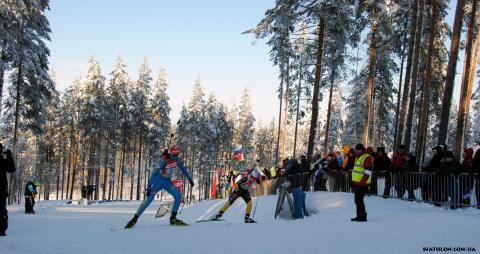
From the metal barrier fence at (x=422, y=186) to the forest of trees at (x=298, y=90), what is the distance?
7.69 feet

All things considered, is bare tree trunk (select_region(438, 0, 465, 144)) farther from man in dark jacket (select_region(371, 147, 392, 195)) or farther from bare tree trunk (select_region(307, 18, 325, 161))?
bare tree trunk (select_region(307, 18, 325, 161))

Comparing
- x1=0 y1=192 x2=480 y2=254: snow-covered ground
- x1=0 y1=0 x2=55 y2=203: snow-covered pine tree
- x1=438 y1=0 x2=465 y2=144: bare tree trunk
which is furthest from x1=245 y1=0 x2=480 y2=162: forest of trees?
x1=0 y1=0 x2=55 y2=203: snow-covered pine tree

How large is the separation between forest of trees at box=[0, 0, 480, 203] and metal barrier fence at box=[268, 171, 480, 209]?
2345 millimetres

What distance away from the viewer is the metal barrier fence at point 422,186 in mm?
11180

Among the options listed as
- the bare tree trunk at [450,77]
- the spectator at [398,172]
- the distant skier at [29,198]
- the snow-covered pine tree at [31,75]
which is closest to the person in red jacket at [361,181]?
the spectator at [398,172]

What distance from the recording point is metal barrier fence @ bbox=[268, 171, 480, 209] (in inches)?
440

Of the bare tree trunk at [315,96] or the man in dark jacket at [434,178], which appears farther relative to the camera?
the bare tree trunk at [315,96]

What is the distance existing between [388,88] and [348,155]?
23.9 m

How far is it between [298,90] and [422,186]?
28163 mm

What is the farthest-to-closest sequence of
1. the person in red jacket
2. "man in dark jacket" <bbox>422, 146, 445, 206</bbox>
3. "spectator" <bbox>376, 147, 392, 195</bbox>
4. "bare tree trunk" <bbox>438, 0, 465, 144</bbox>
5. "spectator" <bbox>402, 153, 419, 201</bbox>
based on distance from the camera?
"bare tree trunk" <bbox>438, 0, 465, 144</bbox>
"spectator" <bbox>376, 147, 392, 195</bbox>
"spectator" <bbox>402, 153, 419, 201</bbox>
"man in dark jacket" <bbox>422, 146, 445, 206</bbox>
the person in red jacket

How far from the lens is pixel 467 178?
11.1 metres

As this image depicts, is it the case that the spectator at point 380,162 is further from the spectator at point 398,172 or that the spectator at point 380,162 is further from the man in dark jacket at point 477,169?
the man in dark jacket at point 477,169

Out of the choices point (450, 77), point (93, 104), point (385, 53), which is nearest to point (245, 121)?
point (93, 104)

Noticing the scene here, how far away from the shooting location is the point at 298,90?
40.6 m
